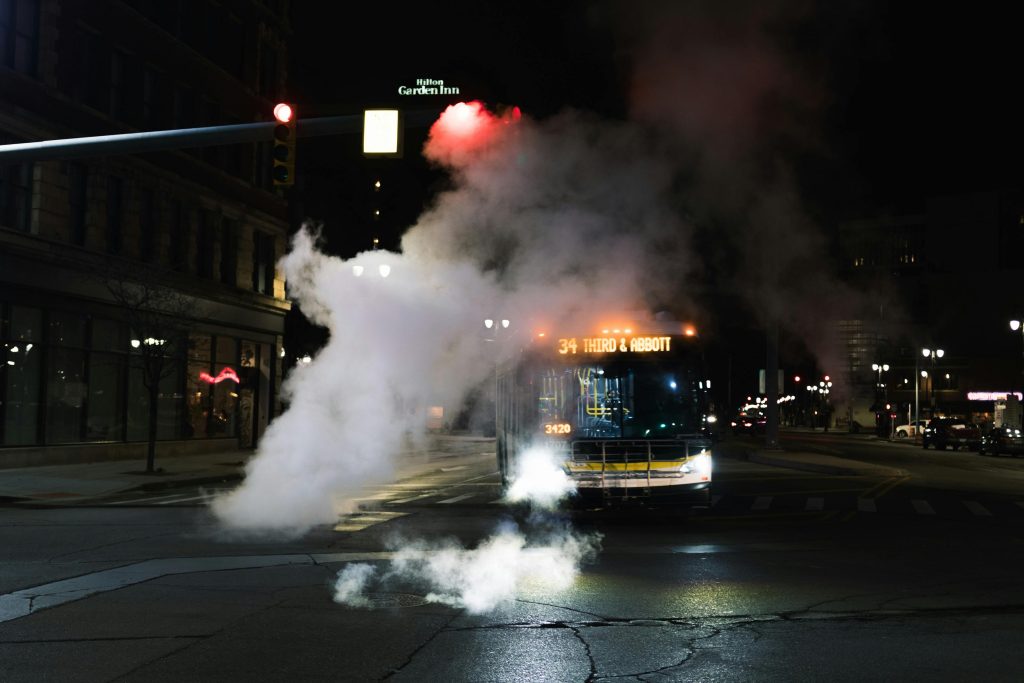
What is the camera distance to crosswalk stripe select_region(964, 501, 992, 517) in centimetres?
1772

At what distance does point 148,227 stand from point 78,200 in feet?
12.2

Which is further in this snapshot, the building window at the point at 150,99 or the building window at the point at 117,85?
the building window at the point at 150,99

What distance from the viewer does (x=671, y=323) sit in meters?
15.9

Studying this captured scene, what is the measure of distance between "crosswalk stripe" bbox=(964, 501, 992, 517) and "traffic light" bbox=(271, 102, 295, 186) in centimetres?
1343

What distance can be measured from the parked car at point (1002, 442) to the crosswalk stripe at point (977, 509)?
2919 cm

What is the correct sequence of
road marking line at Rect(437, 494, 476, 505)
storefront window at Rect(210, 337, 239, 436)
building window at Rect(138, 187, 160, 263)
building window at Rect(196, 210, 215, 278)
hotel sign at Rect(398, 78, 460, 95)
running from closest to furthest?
road marking line at Rect(437, 494, 476, 505)
hotel sign at Rect(398, 78, 460, 95)
building window at Rect(138, 187, 160, 263)
building window at Rect(196, 210, 215, 278)
storefront window at Rect(210, 337, 239, 436)

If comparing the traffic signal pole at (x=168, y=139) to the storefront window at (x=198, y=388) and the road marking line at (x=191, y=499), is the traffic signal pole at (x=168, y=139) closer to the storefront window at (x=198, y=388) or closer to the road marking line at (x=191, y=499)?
the road marking line at (x=191, y=499)

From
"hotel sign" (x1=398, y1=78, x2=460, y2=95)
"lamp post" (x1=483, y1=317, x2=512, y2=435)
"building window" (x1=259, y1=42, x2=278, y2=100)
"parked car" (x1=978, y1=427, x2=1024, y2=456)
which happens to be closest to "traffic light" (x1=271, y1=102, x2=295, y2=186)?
"lamp post" (x1=483, y1=317, x2=512, y2=435)

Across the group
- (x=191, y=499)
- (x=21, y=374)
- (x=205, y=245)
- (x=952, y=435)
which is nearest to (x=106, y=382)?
(x=21, y=374)

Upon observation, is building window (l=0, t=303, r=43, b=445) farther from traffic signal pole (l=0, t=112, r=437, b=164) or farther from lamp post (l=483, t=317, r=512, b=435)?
lamp post (l=483, t=317, r=512, b=435)

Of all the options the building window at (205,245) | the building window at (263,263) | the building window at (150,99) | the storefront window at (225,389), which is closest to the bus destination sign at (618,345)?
the building window at (150,99)

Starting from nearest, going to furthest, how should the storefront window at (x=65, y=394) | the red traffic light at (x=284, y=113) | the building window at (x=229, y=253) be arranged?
the red traffic light at (x=284, y=113)
the storefront window at (x=65, y=394)
the building window at (x=229, y=253)

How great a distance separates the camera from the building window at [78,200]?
2883 cm

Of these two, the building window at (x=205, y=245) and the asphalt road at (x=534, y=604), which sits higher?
the building window at (x=205, y=245)
